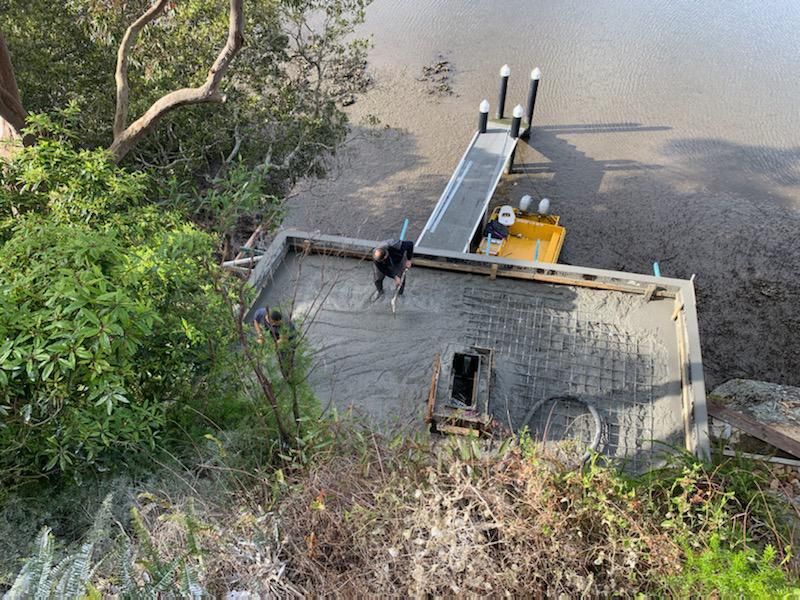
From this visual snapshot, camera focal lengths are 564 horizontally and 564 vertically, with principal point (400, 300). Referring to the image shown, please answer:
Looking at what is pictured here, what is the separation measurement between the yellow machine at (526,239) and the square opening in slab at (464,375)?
5.19 metres

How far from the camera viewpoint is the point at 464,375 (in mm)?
7023

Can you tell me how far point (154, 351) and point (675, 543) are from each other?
3.66 m

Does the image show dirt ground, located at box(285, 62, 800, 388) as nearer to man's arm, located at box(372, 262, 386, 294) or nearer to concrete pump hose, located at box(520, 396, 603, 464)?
man's arm, located at box(372, 262, 386, 294)

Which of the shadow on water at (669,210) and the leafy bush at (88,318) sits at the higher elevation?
the shadow on water at (669,210)

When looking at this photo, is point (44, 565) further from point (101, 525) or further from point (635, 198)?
point (635, 198)

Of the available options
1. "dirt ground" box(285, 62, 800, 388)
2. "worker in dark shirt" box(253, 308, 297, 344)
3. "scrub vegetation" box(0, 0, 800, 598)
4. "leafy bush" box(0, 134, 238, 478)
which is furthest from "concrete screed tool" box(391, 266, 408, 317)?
"dirt ground" box(285, 62, 800, 388)

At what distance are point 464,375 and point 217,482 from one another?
3.60 metres

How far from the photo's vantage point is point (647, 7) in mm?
22531

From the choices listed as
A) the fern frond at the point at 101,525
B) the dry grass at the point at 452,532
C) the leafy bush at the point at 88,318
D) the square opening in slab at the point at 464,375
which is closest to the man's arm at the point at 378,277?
the square opening in slab at the point at 464,375

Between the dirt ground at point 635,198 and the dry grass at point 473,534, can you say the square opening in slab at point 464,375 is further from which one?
the dirt ground at point 635,198

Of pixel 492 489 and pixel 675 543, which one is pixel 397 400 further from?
pixel 675 543

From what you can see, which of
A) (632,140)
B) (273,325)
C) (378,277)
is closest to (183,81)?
(378,277)

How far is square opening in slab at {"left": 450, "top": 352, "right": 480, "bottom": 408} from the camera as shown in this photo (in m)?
6.91

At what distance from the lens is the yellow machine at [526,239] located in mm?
12086
